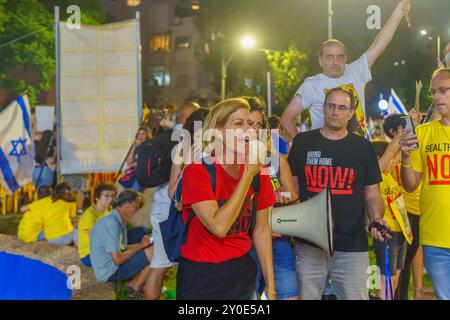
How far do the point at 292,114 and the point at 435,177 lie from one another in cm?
135

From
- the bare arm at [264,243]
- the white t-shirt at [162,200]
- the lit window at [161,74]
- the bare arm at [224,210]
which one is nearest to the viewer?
the bare arm at [224,210]

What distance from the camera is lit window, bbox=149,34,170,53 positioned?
54.4 metres

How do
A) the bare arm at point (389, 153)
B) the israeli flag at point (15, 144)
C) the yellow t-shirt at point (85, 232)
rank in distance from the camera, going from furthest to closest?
the israeli flag at point (15, 144) < the yellow t-shirt at point (85, 232) < the bare arm at point (389, 153)

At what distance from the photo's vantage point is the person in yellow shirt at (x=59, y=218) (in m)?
7.77

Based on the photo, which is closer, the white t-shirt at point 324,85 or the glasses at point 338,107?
the glasses at point 338,107

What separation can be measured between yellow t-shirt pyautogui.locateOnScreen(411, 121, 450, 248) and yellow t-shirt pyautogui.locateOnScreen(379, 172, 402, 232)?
0.85 meters

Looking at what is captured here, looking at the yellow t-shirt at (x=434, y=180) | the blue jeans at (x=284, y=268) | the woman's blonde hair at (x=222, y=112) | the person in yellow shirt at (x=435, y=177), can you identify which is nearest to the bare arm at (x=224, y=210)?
the woman's blonde hair at (x=222, y=112)

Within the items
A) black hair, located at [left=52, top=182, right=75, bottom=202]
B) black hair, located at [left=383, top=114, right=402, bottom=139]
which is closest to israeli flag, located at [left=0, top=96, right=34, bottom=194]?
black hair, located at [left=52, top=182, right=75, bottom=202]

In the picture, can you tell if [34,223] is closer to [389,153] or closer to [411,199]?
[411,199]

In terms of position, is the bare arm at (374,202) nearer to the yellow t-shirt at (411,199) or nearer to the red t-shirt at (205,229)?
the red t-shirt at (205,229)

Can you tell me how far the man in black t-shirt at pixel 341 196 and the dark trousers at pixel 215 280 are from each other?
2.99 feet

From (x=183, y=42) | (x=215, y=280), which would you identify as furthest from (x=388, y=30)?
(x=183, y=42)
